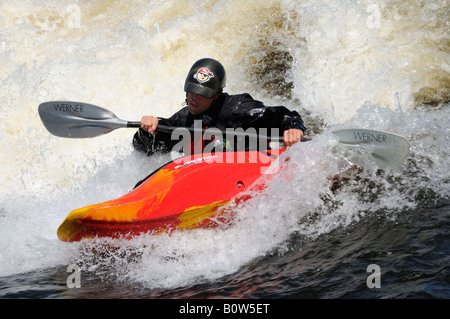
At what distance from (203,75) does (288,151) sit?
2.89 feet

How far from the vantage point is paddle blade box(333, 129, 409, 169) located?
3.60 meters

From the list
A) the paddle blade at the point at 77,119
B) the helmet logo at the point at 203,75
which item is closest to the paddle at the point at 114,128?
the paddle blade at the point at 77,119

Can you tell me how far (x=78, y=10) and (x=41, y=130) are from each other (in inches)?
102

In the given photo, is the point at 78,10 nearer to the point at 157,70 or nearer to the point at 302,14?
the point at 157,70

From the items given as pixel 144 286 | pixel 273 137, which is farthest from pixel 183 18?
pixel 144 286

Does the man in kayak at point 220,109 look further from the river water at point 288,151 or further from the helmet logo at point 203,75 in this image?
the river water at point 288,151

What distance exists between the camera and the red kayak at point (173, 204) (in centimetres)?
332

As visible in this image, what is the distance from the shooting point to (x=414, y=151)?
173 inches

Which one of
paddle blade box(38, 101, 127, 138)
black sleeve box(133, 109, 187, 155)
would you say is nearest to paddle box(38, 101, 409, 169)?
paddle blade box(38, 101, 127, 138)

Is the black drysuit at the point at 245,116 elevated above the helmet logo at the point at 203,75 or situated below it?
below

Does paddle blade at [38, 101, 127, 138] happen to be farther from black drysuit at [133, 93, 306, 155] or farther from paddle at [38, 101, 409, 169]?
black drysuit at [133, 93, 306, 155]

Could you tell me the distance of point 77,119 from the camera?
13.7 ft

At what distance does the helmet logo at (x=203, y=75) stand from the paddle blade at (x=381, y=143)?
1.03 m
